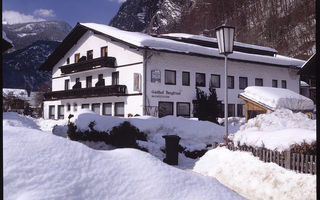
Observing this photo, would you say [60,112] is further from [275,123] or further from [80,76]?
[275,123]

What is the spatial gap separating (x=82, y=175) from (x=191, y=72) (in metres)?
25.2

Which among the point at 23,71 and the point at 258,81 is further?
the point at 23,71

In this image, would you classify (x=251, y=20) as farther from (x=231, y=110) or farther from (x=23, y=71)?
(x=23, y=71)

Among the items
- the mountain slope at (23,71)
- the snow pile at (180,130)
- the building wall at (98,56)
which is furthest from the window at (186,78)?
the mountain slope at (23,71)

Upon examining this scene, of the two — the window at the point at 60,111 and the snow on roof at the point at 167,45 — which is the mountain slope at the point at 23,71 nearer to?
the window at the point at 60,111

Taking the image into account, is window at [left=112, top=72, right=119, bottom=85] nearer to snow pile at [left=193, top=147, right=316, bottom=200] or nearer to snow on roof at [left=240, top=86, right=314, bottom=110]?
snow on roof at [left=240, top=86, right=314, bottom=110]

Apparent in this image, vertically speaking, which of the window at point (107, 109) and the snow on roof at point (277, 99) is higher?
the snow on roof at point (277, 99)

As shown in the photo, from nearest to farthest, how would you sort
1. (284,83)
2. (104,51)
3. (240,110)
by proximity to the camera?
1. (240,110)
2. (104,51)
3. (284,83)

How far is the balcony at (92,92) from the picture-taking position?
26.6 m

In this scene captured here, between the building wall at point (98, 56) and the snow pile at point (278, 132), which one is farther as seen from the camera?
the building wall at point (98, 56)

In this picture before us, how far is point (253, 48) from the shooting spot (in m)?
35.5

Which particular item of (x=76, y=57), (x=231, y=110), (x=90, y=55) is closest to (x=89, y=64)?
(x=90, y=55)

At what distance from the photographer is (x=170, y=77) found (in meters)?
27.0

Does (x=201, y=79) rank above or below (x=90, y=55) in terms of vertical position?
below
